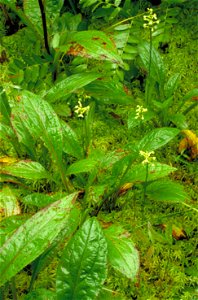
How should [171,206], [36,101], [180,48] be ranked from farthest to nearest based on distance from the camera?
[180,48] < [171,206] < [36,101]

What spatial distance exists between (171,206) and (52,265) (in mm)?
625

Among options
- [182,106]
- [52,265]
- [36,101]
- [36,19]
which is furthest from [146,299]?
[36,19]

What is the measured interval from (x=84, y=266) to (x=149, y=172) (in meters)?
0.65

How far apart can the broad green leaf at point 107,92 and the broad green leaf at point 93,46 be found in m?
0.24

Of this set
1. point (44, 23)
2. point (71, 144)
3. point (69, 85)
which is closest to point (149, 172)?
point (71, 144)

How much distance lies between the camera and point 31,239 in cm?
164

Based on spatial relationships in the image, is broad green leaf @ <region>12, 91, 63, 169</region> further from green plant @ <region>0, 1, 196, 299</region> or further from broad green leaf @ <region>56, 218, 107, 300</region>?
broad green leaf @ <region>56, 218, 107, 300</region>

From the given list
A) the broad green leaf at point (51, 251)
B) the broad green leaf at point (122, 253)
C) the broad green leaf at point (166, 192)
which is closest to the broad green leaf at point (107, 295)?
the broad green leaf at point (122, 253)

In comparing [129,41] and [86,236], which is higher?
[129,41]

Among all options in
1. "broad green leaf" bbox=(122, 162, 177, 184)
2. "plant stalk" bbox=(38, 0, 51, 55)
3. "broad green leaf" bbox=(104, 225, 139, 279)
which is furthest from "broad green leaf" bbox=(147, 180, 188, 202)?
"plant stalk" bbox=(38, 0, 51, 55)

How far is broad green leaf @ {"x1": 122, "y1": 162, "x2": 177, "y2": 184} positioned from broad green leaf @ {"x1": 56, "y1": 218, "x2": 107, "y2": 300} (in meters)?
0.56

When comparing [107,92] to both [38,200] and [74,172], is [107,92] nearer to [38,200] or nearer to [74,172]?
[74,172]

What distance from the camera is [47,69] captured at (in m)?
2.58

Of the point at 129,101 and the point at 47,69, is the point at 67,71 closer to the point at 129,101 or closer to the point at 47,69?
the point at 47,69
